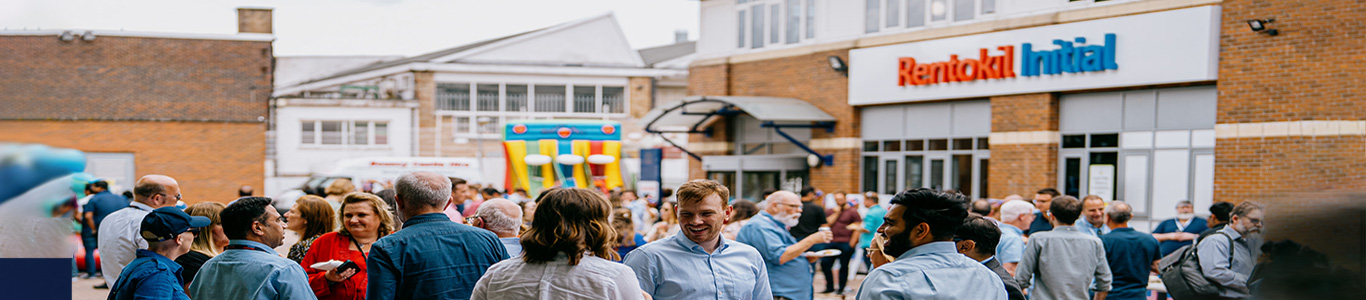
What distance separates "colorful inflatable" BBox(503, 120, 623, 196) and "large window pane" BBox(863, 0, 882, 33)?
22.0 feet

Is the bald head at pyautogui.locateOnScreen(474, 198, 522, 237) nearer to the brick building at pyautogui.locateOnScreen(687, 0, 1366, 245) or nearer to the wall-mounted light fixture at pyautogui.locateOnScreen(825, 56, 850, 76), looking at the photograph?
the brick building at pyautogui.locateOnScreen(687, 0, 1366, 245)

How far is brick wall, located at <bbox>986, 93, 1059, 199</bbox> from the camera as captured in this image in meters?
17.6

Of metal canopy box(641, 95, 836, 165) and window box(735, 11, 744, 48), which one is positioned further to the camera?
window box(735, 11, 744, 48)

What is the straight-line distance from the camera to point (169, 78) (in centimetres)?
3438

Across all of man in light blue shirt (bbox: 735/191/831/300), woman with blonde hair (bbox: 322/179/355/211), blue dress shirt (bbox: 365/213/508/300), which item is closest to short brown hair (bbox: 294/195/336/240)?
blue dress shirt (bbox: 365/213/508/300)

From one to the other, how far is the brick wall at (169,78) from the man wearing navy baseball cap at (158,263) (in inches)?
1242

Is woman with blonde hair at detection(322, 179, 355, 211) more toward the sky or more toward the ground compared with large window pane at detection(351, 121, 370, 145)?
more toward the ground

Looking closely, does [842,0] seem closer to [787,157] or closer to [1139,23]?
[787,157]

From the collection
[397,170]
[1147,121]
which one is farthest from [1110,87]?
[397,170]

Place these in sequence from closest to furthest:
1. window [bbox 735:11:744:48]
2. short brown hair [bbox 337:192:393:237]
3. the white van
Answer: short brown hair [bbox 337:192:393:237] → window [bbox 735:11:744:48] → the white van

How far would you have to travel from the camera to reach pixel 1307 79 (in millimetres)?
14281

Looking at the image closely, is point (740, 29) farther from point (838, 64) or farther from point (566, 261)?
point (566, 261)

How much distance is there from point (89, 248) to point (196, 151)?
22786 millimetres

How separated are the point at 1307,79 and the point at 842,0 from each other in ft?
29.1
